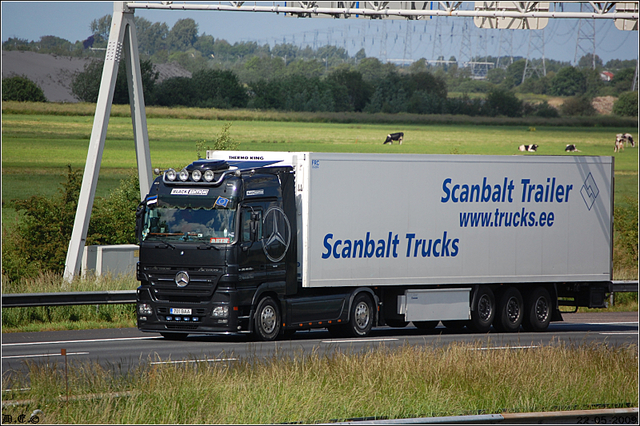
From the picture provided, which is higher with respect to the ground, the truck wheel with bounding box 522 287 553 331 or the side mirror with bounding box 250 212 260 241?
the side mirror with bounding box 250 212 260 241

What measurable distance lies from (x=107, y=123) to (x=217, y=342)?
792 centimetres

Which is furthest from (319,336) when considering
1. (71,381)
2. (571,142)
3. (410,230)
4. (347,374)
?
(571,142)

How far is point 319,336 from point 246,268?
303cm

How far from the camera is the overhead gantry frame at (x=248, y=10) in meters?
20.3

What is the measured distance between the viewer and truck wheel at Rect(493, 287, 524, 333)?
19.2 metres

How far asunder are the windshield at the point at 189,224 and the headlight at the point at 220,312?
3.87 feet

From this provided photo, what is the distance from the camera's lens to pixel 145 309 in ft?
52.7

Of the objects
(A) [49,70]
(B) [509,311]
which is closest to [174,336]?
(B) [509,311]

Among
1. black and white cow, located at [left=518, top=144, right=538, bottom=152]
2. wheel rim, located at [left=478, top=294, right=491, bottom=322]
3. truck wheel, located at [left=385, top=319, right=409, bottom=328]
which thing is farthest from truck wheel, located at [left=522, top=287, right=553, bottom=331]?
black and white cow, located at [left=518, top=144, right=538, bottom=152]

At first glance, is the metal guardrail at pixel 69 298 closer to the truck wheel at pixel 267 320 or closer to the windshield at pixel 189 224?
the windshield at pixel 189 224

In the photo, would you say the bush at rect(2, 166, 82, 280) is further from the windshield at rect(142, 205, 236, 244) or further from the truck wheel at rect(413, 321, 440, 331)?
the truck wheel at rect(413, 321, 440, 331)

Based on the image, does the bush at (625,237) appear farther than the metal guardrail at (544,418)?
Yes

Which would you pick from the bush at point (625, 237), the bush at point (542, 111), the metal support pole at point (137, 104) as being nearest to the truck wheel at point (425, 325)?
the metal support pole at point (137, 104)

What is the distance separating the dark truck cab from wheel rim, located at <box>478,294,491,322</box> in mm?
4630
